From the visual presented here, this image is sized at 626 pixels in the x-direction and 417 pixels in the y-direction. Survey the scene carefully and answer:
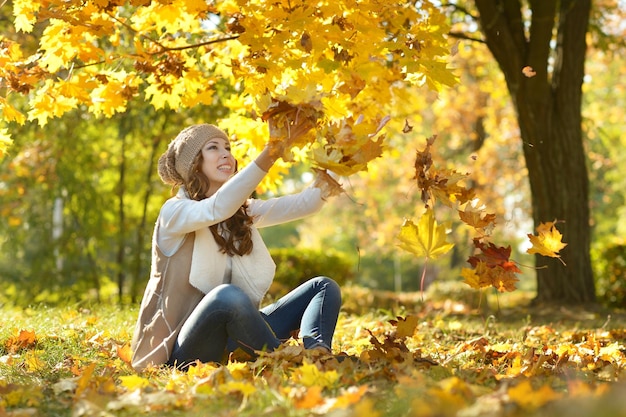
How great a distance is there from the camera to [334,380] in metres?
2.42

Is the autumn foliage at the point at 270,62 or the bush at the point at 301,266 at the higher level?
the autumn foliage at the point at 270,62

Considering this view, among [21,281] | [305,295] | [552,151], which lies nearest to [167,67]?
[305,295]

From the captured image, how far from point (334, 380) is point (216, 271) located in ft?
3.18

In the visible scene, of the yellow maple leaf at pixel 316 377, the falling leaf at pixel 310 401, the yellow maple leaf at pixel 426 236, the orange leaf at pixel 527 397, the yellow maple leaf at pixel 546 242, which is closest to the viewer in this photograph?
the orange leaf at pixel 527 397

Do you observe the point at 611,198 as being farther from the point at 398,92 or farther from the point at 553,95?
the point at 398,92

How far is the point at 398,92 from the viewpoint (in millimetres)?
4305

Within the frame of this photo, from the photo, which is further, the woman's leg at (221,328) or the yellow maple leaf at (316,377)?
the woman's leg at (221,328)

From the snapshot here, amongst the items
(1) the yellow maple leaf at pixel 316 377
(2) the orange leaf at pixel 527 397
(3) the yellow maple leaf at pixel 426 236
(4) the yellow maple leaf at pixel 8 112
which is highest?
(4) the yellow maple leaf at pixel 8 112

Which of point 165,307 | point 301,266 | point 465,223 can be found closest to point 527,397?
point 465,223

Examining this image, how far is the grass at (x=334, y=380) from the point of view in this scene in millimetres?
1973

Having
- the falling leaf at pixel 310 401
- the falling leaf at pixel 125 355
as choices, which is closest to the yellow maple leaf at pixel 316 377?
the falling leaf at pixel 310 401

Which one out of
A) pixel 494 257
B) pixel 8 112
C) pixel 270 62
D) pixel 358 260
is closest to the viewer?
pixel 494 257

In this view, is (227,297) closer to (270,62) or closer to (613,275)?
(270,62)

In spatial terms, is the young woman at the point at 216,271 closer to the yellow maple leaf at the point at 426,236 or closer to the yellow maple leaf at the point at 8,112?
the yellow maple leaf at the point at 426,236
